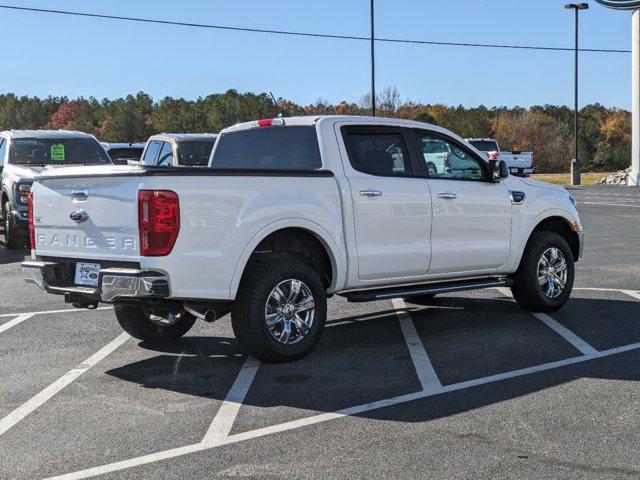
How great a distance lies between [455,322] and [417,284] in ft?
2.62

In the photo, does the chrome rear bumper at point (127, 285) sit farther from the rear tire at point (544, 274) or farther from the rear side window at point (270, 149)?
the rear tire at point (544, 274)

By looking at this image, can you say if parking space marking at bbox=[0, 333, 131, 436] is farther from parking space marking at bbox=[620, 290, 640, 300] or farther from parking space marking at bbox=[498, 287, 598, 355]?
parking space marking at bbox=[620, 290, 640, 300]

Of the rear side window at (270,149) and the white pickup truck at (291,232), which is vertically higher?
the rear side window at (270,149)

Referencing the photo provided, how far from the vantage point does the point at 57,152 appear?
54.3 ft

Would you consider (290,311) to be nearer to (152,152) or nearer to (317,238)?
(317,238)

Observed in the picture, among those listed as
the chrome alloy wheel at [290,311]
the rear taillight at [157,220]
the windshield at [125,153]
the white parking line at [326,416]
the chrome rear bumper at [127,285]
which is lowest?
the white parking line at [326,416]

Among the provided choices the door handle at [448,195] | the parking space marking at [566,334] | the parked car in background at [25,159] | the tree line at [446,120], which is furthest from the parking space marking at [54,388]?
the tree line at [446,120]

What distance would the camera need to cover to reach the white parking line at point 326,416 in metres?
4.57

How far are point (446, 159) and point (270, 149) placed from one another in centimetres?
165

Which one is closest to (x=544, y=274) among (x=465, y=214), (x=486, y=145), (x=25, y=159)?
(x=465, y=214)

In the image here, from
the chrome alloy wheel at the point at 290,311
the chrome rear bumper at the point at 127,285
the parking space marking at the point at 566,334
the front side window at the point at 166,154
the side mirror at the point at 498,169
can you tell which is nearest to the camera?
the chrome rear bumper at the point at 127,285

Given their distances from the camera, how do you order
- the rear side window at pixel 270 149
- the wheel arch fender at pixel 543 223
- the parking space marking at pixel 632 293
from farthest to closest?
1. the parking space marking at pixel 632 293
2. the wheel arch fender at pixel 543 223
3. the rear side window at pixel 270 149

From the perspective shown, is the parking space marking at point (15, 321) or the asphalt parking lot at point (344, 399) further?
the parking space marking at point (15, 321)

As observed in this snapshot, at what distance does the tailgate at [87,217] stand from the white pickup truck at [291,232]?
1 centimetres
